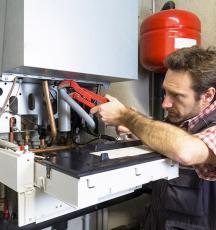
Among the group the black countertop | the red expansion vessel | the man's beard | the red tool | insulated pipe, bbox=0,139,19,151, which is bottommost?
the black countertop

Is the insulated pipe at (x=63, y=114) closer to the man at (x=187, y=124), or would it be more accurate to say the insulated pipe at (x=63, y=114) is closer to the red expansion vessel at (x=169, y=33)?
the man at (x=187, y=124)

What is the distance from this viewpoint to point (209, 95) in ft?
3.41

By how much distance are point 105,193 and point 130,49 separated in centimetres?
73

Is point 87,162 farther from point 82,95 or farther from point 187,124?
point 187,124

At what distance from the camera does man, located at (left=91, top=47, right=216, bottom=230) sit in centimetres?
79

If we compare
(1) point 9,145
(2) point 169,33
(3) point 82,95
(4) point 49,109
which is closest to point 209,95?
(2) point 169,33

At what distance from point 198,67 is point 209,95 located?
13cm

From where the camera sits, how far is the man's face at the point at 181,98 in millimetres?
1009

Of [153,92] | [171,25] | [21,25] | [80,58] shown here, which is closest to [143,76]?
[153,92]

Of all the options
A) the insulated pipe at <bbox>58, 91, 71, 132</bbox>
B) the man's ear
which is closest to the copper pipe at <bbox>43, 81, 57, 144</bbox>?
the insulated pipe at <bbox>58, 91, 71, 132</bbox>

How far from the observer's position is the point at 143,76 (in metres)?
1.55

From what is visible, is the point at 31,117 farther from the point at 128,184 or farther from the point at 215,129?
the point at 215,129

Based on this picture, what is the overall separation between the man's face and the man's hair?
0.02 meters

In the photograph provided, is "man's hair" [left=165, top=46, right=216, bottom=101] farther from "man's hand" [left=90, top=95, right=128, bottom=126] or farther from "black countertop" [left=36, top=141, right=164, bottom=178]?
"black countertop" [left=36, top=141, right=164, bottom=178]
